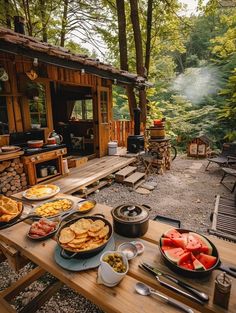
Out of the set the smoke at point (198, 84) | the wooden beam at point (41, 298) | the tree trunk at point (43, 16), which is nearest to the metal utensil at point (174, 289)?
the wooden beam at point (41, 298)

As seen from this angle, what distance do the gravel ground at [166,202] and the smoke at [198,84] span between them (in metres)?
8.37

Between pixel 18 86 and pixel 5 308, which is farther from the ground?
pixel 18 86

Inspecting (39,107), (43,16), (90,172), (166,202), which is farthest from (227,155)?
(43,16)

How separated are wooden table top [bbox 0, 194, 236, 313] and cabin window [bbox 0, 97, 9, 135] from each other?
10.6ft

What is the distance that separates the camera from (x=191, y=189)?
5.70m

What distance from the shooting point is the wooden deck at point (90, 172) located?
4.56 m

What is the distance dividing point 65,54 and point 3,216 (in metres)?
3.64

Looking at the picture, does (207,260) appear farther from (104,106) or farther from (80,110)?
(80,110)

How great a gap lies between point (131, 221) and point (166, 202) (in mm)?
3558

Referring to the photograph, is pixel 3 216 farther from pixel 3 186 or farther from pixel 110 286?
pixel 3 186

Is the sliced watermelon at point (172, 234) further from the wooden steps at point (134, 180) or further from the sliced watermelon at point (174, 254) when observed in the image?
the wooden steps at point (134, 180)

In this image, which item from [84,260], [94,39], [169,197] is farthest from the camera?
[94,39]

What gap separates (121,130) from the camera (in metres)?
8.54

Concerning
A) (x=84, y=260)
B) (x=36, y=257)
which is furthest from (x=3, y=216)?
(x=84, y=260)
